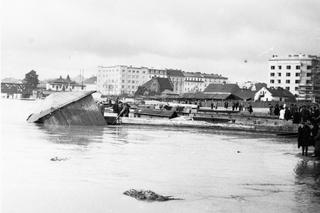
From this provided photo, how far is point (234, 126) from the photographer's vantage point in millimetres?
40625

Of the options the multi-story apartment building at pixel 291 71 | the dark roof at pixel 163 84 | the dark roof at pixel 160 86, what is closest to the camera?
the multi-story apartment building at pixel 291 71

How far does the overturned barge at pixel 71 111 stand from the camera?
3750cm

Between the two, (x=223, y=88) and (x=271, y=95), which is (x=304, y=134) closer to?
(x=271, y=95)

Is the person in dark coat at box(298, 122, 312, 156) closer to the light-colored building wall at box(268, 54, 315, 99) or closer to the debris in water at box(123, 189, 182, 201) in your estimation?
the debris in water at box(123, 189, 182, 201)

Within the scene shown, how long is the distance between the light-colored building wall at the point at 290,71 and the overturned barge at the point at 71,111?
366 ft

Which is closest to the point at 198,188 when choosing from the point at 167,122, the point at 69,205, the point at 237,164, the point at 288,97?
the point at 69,205

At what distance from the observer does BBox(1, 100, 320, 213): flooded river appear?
37.1 ft

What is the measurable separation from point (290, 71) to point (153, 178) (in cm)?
13660

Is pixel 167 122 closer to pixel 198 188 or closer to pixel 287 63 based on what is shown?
pixel 198 188

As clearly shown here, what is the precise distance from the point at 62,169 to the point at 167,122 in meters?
28.7

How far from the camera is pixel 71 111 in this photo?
3797 cm

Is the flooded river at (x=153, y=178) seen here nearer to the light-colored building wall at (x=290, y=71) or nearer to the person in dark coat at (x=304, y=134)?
the person in dark coat at (x=304, y=134)

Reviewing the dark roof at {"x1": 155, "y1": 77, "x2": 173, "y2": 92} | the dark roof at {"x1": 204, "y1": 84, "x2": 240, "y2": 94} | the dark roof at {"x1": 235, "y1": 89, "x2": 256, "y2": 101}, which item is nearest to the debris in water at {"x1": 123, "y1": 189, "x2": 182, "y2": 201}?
the dark roof at {"x1": 235, "y1": 89, "x2": 256, "y2": 101}

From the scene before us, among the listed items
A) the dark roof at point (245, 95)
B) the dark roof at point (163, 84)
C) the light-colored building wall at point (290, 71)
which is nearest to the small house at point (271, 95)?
the dark roof at point (245, 95)
